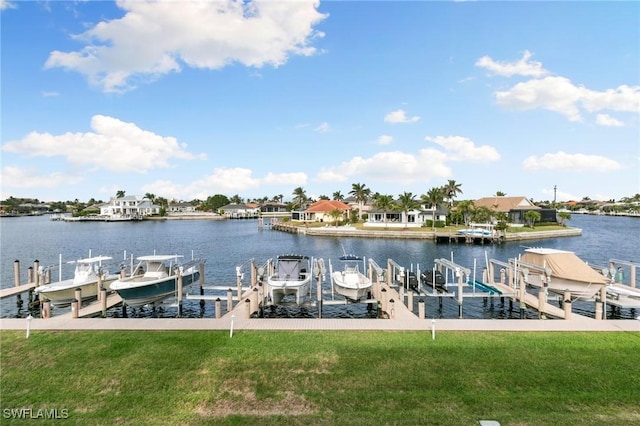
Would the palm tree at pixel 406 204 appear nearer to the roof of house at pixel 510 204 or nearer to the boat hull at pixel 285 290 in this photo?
the roof of house at pixel 510 204

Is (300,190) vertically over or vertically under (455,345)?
over

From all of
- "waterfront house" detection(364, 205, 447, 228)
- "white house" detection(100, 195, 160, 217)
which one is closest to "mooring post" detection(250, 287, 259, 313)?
"waterfront house" detection(364, 205, 447, 228)

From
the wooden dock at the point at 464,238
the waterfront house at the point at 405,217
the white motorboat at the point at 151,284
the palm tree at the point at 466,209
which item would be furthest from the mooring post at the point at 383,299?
the palm tree at the point at 466,209

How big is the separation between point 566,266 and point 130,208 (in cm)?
16101

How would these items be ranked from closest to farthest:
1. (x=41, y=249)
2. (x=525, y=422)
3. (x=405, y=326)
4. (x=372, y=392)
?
(x=525, y=422) < (x=372, y=392) < (x=405, y=326) < (x=41, y=249)

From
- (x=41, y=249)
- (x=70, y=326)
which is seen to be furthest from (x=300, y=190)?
(x=70, y=326)

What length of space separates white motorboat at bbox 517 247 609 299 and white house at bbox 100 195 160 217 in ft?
509

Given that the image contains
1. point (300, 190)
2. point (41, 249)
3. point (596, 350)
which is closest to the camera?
point (596, 350)

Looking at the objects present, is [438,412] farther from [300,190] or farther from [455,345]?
[300,190]

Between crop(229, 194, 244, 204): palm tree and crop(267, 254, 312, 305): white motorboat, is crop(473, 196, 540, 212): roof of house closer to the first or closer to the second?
crop(267, 254, 312, 305): white motorboat

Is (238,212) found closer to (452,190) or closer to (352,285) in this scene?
(452,190)

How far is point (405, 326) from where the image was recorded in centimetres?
1474

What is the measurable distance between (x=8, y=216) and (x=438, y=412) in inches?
9977

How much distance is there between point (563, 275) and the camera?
845 inches
